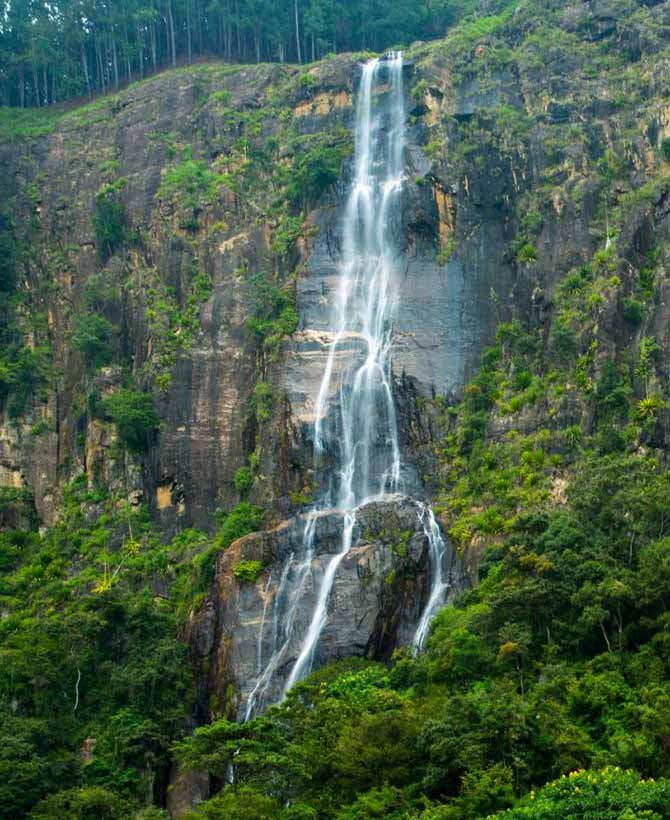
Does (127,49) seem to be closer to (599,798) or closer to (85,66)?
(85,66)

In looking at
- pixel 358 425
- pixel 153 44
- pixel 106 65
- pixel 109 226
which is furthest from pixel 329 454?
pixel 106 65

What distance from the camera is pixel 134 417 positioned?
194 ft

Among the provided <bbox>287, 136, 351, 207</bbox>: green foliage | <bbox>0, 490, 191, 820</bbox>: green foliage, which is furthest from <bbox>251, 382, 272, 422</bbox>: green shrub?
<bbox>287, 136, 351, 207</bbox>: green foliage

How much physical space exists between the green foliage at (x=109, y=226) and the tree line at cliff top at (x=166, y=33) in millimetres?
16776

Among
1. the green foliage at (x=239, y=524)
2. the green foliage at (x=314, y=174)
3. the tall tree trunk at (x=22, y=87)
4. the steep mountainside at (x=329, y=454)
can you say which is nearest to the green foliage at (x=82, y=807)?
the steep mountainside at (x=329, y=454)

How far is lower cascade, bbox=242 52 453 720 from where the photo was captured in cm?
4931

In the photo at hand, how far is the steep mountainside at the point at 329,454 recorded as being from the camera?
38469 millimetres

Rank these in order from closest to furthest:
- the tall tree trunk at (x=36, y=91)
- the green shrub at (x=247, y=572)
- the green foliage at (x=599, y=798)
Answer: the green foliage at (x=599, y=798)
the green shrub at (x=247, y=572)
the tall tree trunk at (x=36, y=91)

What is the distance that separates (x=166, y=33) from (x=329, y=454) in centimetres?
3811

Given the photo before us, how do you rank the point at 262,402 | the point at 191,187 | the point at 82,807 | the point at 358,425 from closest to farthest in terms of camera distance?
the point at 82,807 < the point at 358,425 < the point at 262,402 < the point at 191,187

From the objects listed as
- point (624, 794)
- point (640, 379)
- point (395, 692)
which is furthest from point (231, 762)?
point (640, 379)

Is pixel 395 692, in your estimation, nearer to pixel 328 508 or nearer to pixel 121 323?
pixel 328 508

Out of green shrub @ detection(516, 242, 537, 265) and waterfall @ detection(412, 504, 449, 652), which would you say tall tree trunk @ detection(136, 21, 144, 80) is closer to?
green shrub @ detection(516, 242, 537, 265)

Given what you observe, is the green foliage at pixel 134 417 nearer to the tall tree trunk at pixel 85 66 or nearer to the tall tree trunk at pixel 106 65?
the tall tree trunk at pixel 85 66
